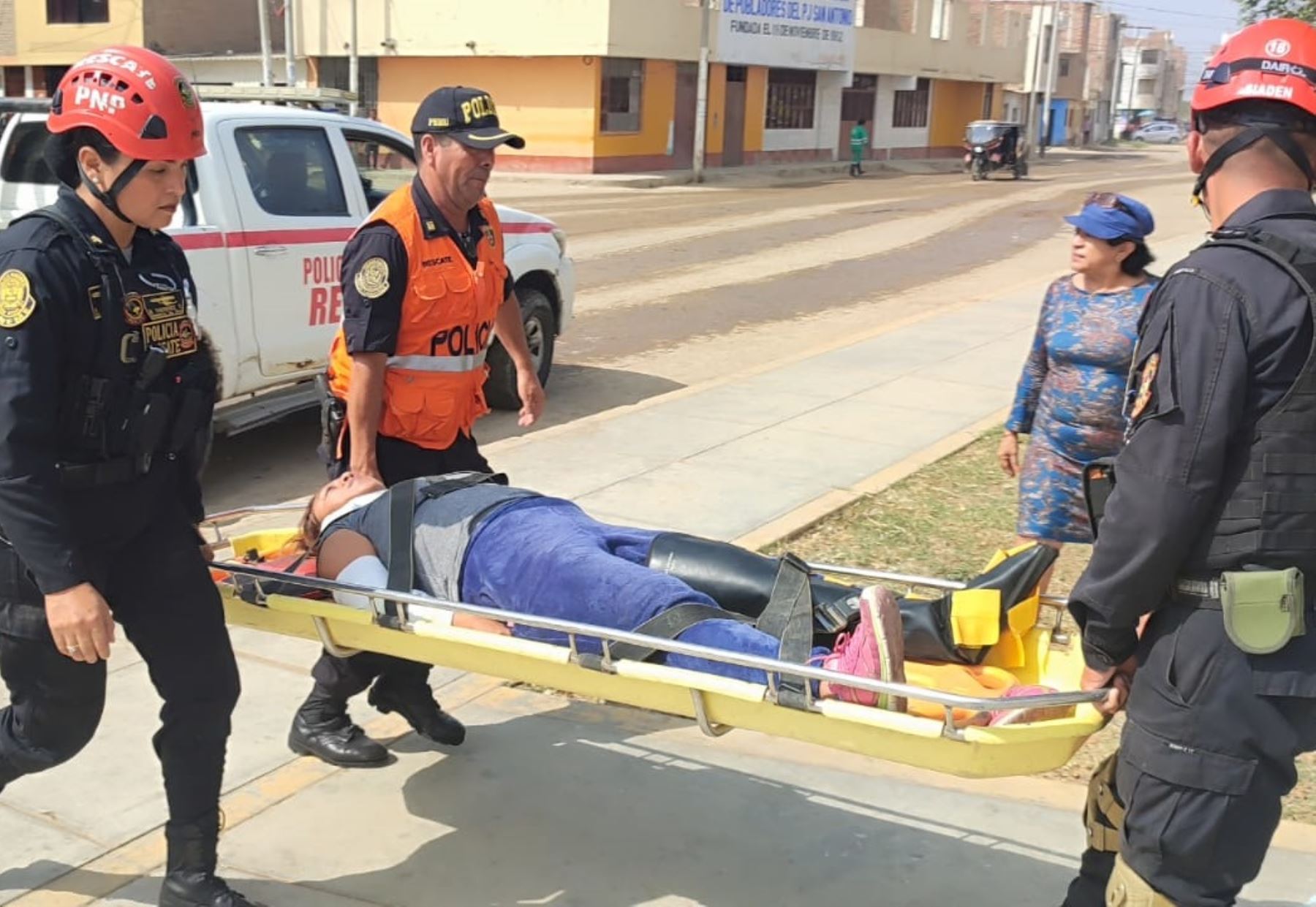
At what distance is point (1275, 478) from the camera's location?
7.16 feet

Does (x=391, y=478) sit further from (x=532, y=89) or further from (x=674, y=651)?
(x=532, y=89)

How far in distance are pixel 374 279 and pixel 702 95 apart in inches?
1271

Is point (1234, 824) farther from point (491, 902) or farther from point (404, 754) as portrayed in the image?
point (404, 754)

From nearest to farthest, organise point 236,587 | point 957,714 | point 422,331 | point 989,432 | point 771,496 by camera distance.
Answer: point 957,714, point 236,587, point 422,331, point 771,496, point 989,432

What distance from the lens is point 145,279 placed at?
2.88 meters

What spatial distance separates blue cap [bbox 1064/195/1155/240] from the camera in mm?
4266

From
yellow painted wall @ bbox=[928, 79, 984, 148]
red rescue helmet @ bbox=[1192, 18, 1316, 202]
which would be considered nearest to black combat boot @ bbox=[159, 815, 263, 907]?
red rescue helmet @ bbox=[1192, 18, 1316, 202]

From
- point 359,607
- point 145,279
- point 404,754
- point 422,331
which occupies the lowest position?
point 404,754

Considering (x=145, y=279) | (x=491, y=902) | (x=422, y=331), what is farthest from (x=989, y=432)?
(x=145, y=279)

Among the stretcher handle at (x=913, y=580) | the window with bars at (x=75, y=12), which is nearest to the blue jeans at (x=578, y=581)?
the stretcher handle at (x=913, y=580)

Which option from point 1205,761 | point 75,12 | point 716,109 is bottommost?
point 1205,761

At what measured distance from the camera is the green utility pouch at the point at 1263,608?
7.20 ft

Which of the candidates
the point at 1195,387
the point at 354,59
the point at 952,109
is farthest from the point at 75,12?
the point at 1195,387

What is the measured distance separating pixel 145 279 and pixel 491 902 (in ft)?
5.54
